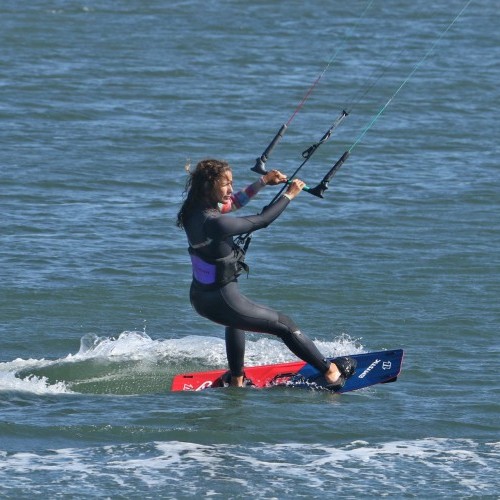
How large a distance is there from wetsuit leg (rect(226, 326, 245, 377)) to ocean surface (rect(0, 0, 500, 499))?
218 mm

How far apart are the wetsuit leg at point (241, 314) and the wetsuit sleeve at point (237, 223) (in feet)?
1.45

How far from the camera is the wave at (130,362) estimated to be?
993cm

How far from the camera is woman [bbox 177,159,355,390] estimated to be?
902cm

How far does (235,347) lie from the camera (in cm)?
973

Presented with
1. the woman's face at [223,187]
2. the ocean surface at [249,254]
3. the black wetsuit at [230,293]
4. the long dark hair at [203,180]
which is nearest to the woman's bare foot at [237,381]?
the ocean surface at [249,254]

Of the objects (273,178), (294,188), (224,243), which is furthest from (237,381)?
(273,178)

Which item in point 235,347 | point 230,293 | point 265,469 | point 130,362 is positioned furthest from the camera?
point 130,362

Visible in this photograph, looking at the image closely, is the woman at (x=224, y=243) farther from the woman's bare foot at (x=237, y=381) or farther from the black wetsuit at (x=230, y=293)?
the woman's bare foot at (x=237, y=381)

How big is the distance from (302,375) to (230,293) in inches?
43.0

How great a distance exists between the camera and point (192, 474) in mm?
8133

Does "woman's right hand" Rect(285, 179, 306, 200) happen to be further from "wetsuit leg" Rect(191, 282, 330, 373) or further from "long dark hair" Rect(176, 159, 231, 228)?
"wetsuit leg" Rect(191, 282, 330, 373)

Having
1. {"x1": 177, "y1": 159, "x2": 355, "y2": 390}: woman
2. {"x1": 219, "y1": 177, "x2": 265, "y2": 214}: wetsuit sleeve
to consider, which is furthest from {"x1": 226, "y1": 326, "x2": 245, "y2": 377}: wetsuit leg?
{"x1": 219, "y1": 177, "x2": 265, "y2": 214}: wetsuit sleeve

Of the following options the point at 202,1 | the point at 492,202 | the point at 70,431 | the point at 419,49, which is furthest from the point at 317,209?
the point at 202,1

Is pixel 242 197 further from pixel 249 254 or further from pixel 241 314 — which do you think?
pixel 249 254
